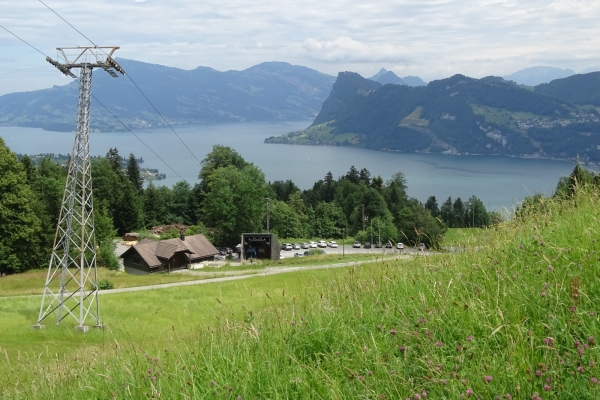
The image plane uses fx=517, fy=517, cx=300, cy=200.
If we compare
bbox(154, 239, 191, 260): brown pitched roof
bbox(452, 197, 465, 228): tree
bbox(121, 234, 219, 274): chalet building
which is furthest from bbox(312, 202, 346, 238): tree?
bbox(154, 239, 191, 260): brown pitched roof

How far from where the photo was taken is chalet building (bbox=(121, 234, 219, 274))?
2016 inches

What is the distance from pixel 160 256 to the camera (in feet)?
172

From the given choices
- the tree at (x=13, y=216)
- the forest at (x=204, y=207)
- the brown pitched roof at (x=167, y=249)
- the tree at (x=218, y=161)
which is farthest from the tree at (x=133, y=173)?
the tree at (x=13, y=216)

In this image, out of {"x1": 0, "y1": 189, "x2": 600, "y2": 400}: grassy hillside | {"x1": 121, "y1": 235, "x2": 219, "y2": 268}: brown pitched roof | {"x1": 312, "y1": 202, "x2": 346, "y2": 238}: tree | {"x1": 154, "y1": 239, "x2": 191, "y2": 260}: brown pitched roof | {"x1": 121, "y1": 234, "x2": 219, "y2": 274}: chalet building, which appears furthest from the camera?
{"x1": 312, "y1": 202, "x2": 346, "y2": 238}: tree

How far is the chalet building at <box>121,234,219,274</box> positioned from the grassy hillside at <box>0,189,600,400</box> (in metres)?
47.2

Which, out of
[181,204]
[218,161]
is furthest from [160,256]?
[181,204]

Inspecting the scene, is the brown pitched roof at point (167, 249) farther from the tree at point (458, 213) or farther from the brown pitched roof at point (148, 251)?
the tree at point (458, 213)

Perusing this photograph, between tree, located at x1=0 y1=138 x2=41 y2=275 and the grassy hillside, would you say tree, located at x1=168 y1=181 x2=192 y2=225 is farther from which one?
the grassy hillside

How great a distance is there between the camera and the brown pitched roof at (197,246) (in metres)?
55.0

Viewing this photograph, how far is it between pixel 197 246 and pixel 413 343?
179 feet

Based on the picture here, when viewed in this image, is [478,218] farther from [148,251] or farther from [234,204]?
[234,204]

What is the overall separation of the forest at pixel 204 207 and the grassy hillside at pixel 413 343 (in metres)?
26.0

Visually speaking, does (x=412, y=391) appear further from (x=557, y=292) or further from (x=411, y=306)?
(x=557, y=292)

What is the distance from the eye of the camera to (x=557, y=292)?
444 cm
